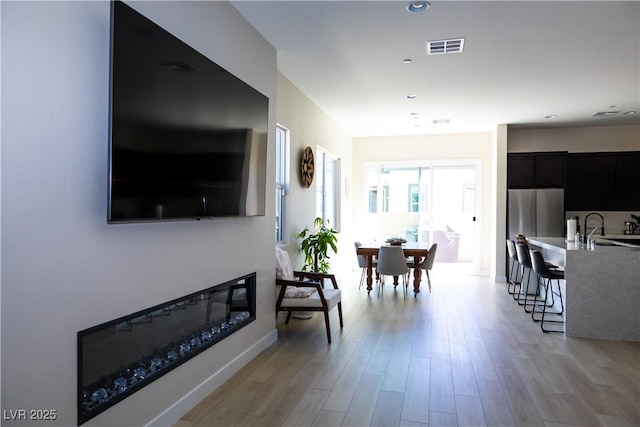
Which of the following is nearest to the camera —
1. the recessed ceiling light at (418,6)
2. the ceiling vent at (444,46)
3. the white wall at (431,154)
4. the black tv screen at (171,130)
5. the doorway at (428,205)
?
the black tv screen at (171,130)

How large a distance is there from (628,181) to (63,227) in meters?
8.70

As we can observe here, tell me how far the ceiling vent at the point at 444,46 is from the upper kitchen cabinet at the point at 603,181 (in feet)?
16.0

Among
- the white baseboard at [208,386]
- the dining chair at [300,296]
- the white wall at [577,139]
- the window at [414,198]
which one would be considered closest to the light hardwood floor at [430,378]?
the white baseboard at [208,386]

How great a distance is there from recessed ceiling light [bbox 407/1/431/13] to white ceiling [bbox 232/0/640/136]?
0.06 m

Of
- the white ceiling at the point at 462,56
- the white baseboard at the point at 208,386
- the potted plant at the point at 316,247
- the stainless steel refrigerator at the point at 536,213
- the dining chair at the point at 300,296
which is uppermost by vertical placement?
the white ceiling at the point at 462,56

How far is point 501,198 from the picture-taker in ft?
24.6

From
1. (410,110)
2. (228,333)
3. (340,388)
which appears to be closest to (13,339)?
(228,333)

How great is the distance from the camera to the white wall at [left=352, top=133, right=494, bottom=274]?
8.27 m

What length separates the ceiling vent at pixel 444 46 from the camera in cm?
378

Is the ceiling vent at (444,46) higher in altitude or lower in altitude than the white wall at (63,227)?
higher

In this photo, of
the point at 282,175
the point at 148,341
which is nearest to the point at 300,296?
the point at 282,175

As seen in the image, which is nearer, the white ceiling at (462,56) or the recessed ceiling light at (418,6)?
the recessed ceiling light at (418,6)

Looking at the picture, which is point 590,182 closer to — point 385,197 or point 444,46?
point 385,197

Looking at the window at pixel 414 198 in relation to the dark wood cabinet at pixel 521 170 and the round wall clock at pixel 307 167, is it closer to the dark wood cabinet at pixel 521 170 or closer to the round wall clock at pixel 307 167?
the dark wood cabinet at pixel 521 170
